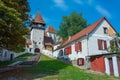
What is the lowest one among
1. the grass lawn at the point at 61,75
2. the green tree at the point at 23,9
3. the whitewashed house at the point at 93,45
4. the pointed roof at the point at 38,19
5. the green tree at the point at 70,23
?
the grass lawn at the point at 61,75

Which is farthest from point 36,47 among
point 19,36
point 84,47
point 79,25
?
point 19,36

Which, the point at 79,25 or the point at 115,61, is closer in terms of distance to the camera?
the point at 115,61

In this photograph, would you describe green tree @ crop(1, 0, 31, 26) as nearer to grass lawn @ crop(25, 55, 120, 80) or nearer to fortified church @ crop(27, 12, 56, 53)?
grass lawn @ crop(25, 55, 120, 80)

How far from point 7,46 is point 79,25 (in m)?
35.5

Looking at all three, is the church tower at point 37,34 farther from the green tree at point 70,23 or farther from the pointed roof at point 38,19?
the green tree at point 70,23

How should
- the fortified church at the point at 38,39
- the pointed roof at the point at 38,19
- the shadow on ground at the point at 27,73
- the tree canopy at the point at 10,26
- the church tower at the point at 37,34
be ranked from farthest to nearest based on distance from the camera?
the pointed roof at the point at 38,19
the church tower at the point at 37,34
the fortified church at the point at 38,39
the tree canopy at the point at 10,26
the shadow on ground at the point at 27,73

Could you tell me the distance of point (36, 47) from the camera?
5769cm

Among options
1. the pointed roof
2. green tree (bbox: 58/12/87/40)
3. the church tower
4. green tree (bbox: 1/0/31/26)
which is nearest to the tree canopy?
green tree (bbox: 1/0/31/26)

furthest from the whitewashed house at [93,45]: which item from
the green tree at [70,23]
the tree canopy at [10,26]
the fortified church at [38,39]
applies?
the fortified church at [38,39]

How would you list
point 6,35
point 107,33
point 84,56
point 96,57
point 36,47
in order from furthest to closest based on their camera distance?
point 36,47 < point 107,33 < point 84,56 < point 96,57 < point 6,35

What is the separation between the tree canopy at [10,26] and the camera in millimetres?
13044

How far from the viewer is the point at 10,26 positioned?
1340 cm

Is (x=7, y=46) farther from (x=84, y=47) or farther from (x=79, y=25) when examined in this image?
(x=79, y=25)

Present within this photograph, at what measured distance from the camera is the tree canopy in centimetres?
1304
